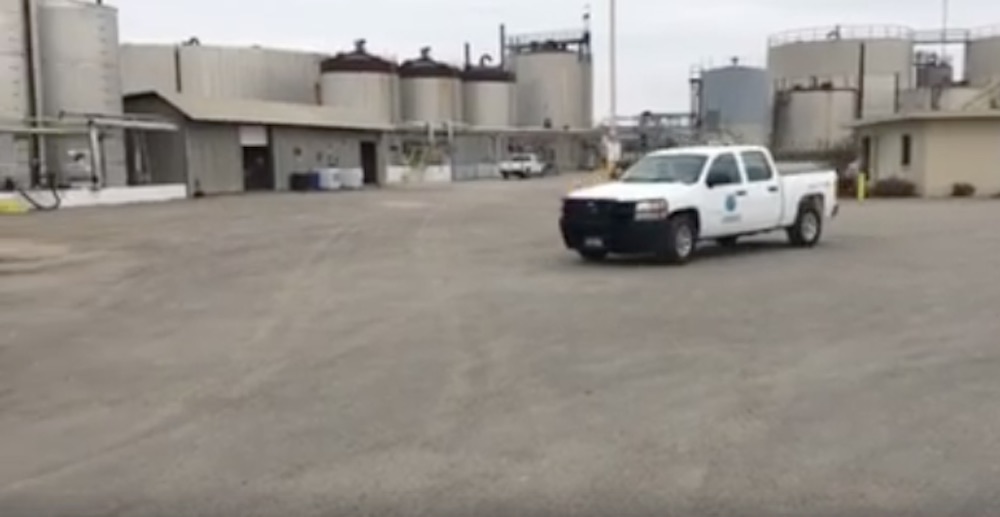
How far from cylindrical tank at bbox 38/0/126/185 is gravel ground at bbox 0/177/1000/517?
24.9 meters

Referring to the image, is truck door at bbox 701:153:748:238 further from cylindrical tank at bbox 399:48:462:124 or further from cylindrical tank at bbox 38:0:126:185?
cylindrical tank at bbox 399:48:462:124

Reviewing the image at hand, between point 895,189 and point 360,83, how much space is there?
40.4 meters

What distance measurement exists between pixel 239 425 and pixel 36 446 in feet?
4.09

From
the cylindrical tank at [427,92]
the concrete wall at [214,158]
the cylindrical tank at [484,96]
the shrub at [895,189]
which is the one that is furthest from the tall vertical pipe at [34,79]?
the cylindrical tank at [484,96]

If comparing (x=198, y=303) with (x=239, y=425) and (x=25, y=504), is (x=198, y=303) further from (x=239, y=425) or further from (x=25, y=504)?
(x=25, y=504)

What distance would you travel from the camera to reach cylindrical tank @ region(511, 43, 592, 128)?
285ft

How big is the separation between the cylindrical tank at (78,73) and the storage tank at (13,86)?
1378 millimetres

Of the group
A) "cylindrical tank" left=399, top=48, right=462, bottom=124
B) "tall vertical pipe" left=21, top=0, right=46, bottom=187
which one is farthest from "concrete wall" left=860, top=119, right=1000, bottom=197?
"cylindrical tank" left=399, top=48, right=462, bottom=124

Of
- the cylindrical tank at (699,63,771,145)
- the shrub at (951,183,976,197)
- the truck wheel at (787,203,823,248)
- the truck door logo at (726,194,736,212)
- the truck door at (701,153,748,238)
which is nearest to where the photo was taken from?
the truck door at (701,153,748,238)

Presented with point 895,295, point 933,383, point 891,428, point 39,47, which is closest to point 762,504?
point 891,428

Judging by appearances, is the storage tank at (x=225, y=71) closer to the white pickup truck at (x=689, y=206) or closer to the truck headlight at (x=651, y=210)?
the white pickup truck at (x=689, y=206)

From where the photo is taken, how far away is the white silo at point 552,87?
285ft

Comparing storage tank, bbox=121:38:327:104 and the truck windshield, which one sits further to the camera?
storage tank, bbox=121:38:327:104

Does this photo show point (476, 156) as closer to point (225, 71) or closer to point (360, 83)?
point (360, 83)
